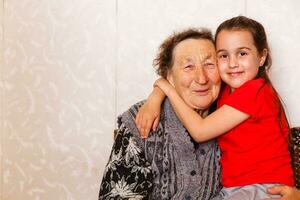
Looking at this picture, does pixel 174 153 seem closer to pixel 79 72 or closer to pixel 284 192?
pixel 284 192

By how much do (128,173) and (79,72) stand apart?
95 centimetres

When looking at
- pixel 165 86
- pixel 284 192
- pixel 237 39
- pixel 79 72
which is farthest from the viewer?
pixel 79 72

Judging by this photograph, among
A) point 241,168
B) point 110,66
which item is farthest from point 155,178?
point 110,66

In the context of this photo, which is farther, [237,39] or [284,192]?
[237,39]

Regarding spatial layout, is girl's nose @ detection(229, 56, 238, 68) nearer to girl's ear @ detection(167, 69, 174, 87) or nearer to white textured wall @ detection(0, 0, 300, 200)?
girl's ear @ detection(167, 69, 174, 87)

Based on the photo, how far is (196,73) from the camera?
1812 millimetres

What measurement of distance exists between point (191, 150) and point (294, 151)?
469 millimetres

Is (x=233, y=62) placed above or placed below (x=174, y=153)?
above

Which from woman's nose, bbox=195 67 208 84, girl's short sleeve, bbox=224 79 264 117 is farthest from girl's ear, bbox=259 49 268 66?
woman's nose, bbox=195 67 208 84

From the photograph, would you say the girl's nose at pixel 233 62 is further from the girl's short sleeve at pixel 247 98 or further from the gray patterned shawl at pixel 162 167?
the gray patterned shawl at pixel 162 167

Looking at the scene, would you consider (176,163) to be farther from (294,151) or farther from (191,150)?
(294,151)

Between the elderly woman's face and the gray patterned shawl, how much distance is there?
133 millimetres

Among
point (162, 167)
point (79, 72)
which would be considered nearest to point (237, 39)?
point (162, 167)

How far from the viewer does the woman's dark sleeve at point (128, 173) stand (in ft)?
5.71
